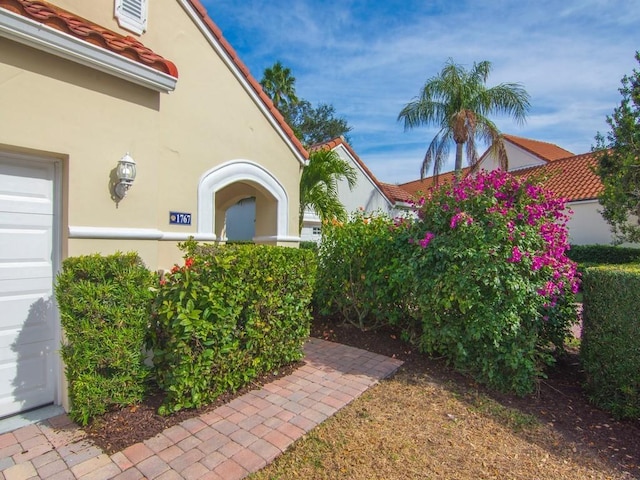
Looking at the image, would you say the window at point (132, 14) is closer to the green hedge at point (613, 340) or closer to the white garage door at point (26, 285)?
the white garage door at point (26, 285)

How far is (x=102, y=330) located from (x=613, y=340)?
5.84 metres

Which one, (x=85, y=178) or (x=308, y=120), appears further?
(x=308, y=120)

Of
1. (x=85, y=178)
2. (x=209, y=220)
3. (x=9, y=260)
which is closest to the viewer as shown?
(x=9, y=260)

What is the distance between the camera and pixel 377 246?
637 cm

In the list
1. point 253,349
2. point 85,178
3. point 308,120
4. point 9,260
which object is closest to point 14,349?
point 9,260

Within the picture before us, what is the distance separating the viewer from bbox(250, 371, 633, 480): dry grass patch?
3.09 meters

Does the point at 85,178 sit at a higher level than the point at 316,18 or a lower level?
lower

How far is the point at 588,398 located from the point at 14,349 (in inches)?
273

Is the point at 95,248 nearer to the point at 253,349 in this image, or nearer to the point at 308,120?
the point at 253,349

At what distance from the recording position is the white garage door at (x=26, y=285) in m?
3.57

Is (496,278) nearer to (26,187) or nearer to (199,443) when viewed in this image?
(199,443)

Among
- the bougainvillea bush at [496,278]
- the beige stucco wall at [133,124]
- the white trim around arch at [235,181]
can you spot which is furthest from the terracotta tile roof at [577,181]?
the beige stucco wall at [133,124]

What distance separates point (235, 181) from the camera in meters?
6.80

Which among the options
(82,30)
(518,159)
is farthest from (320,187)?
(518,159)
